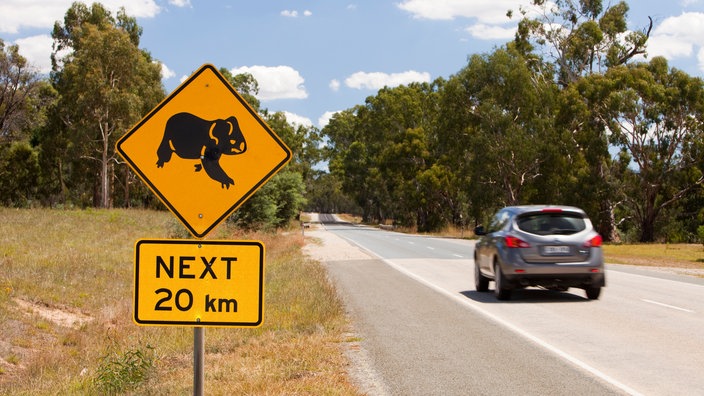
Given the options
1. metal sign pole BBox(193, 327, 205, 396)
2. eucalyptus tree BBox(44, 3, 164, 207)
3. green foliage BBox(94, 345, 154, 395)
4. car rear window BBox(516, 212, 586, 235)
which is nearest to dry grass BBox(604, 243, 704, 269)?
car rear window BBox(516, 212, 586, 235)

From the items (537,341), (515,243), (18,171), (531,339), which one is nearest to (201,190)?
(537,341)

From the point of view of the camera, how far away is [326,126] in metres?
112

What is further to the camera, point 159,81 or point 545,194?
point 159,81

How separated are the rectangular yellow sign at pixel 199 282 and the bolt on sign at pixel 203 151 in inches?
9.3

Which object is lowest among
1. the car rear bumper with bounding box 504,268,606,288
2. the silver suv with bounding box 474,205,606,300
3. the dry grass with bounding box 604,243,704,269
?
the dry grass with bounding box 604,243,704,269

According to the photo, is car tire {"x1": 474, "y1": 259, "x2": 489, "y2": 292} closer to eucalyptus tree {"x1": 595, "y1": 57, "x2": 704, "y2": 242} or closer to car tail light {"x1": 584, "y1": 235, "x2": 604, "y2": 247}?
car tail light {"x1": 584, "y1": 235, "x2": 604, "y2": 247}

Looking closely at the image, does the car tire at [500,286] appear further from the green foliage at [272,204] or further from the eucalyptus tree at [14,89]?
the eucalyptus tree at [14,89]

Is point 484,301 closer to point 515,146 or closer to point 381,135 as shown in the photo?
point 515,146

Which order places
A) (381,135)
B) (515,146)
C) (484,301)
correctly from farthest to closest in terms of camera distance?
(381,135) < (515,146) < (484,301)

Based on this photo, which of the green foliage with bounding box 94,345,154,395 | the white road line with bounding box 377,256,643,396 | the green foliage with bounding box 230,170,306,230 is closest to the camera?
the green foliage with bounding box 94,345,154,395

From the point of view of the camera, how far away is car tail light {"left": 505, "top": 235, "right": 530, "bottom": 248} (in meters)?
14.0

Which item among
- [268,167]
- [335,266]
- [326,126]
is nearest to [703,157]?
[335,266]

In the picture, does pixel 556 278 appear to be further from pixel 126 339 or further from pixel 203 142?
pixel 203 142

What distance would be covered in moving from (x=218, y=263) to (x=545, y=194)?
52.2m
